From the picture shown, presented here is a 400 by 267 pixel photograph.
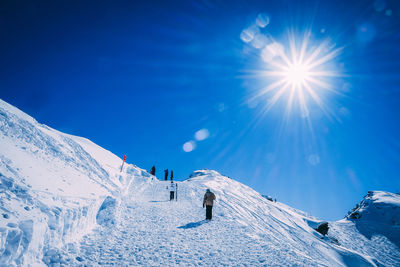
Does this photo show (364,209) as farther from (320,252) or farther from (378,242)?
(320,252)

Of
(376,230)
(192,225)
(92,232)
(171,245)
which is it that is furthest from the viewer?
(376,230)

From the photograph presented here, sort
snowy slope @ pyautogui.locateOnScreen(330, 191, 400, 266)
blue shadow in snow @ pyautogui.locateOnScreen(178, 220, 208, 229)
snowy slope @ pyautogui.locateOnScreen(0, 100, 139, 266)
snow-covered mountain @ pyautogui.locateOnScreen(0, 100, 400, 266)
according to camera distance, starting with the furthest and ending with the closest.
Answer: snowy slope @ pyautogui.locateOnScreen(330, 191, 400, 266)
blue shadow in snow @ pyautogui.locateOnScreen(178, 220, 208, 229)
snow-covered mountain @ pyautogui.locateOnScreen(0, 100, 400, 266)
snowy slope @ pyautogui.locateOnScreen(0, 100, 139, 266)

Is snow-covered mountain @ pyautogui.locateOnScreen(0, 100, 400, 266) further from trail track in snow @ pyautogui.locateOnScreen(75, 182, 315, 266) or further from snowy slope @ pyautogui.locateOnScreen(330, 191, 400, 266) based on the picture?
snowy slope @ pyautogui.locateOnScreen(330, 191, 400, 266)

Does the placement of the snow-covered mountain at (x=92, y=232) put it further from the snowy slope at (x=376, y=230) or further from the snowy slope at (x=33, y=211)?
the snowy slope at (x=376, y=230)

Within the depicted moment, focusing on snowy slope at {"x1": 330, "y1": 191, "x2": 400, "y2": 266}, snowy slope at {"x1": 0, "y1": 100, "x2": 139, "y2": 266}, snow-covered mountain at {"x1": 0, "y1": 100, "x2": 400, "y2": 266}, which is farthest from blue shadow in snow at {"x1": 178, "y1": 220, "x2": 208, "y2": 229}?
snowy slope at {"x1": 330, "y1": 191, "x2": 400, "y2": 266}

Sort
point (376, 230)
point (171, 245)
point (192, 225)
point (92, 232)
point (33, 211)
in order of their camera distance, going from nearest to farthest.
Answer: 1. point (33, 211)
2. point (171, 245)
3. point (92, 232)
4. point (192, 225)
5. point (376, 230)

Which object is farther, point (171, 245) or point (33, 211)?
point (171, 245)

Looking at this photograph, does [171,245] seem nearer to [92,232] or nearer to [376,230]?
[92,232]

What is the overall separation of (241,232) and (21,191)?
8986mm

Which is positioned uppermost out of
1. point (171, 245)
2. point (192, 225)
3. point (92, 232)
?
point (192, 225)

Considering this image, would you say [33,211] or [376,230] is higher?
[376,230]

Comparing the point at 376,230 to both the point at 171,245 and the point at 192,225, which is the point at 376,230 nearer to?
the point at 192,225

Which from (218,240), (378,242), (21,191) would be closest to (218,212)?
(218,240)

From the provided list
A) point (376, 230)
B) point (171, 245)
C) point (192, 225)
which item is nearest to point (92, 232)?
point (171, 245)
